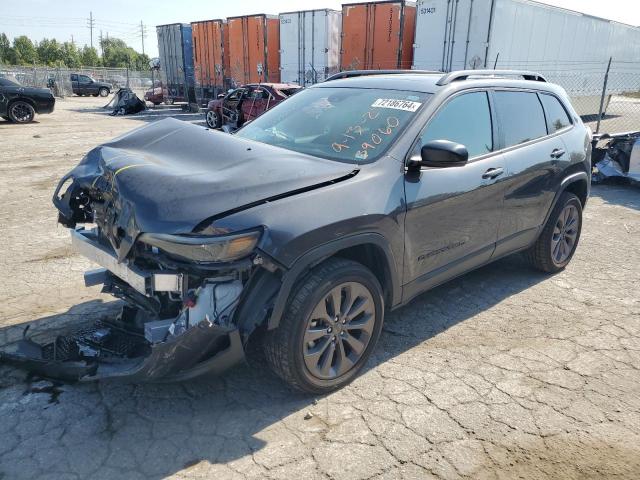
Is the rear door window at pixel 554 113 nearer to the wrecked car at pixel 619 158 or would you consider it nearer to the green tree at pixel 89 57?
the wrecked car at pixel 619 158

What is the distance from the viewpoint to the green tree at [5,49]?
291 ft

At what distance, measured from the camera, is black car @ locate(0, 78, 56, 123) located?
1638 cm

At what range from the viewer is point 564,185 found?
4.71 meters

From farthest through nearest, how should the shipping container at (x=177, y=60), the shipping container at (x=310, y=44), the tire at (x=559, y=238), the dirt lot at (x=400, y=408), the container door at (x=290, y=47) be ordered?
the shipping container at (x=177, y=60) → the container door at (x=290, y=47) → the shipping container at (x=310, y=44) → the tire at (x=559, y=238) → the dirt lot at (x=400, y=408)

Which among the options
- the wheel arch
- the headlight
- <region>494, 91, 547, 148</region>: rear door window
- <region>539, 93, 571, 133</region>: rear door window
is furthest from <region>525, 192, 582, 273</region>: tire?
the headlight

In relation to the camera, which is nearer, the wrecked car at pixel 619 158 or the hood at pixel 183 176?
the hood at pixel 183 176

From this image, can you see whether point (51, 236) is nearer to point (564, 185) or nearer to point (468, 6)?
point (564, 185)

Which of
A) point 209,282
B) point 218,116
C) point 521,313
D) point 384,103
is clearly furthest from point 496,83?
point 218,116

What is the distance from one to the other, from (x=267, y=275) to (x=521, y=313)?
2.57m

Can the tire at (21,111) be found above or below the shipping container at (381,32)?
below

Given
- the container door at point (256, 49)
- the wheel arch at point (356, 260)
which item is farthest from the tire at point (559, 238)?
the container door at point (256, 49)

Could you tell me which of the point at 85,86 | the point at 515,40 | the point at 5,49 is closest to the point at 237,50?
the point at 515,40

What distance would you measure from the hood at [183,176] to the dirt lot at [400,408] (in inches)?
39.5

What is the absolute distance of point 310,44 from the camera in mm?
19141
